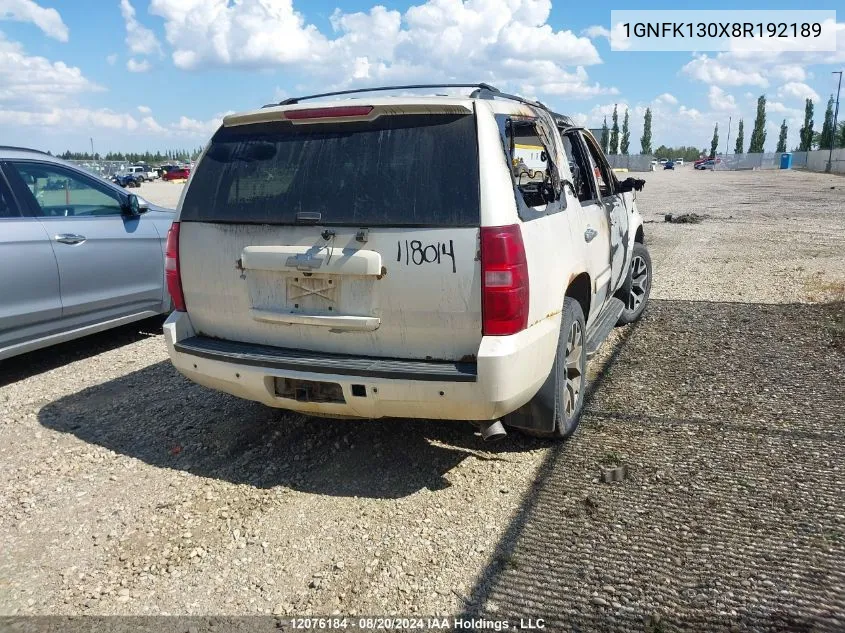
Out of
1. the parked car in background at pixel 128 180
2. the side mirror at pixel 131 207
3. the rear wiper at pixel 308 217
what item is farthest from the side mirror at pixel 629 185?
the parked car in background at pixel 128 180

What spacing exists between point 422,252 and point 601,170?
3152 mm

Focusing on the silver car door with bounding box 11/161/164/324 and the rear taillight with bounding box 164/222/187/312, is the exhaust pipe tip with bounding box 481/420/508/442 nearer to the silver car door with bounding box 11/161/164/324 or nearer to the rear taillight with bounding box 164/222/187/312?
the rear taillight with bounding box 164/222/187/312

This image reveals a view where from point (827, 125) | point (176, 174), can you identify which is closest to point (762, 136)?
point (827, 125)

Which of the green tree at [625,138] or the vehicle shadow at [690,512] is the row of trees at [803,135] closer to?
the green tree at [625,138]

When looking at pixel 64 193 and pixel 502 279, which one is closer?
pixel 502 279

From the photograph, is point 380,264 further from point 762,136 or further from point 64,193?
point 762,136

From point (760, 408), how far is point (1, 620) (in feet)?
14.4

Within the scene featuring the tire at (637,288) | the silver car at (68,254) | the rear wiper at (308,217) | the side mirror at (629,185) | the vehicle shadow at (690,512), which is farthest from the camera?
the tire at (637,288)

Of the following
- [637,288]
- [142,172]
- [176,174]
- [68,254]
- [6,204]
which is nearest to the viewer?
[6,204]

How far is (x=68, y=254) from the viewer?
220 inches

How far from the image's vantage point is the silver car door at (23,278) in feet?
16.8

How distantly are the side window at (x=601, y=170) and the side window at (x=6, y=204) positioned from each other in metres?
4.59

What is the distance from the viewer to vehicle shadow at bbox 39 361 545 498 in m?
3.74

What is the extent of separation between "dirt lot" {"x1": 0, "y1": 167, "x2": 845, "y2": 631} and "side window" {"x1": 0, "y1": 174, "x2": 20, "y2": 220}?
4.44ft
